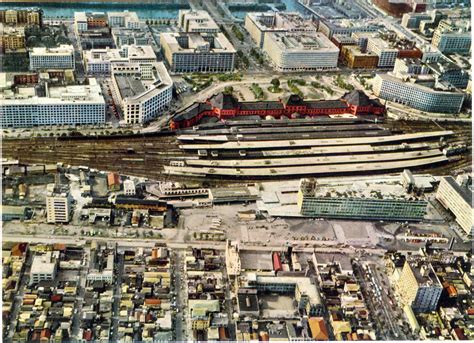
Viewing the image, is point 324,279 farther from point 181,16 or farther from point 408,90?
point 181,16

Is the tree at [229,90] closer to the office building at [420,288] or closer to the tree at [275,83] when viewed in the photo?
the tree at [275,83]

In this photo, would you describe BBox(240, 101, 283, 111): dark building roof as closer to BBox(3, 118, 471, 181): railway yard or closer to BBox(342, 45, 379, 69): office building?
BBox(3, 118, 471, 181): railway yard

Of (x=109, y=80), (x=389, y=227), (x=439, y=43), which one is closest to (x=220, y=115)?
(x=109, y=80)

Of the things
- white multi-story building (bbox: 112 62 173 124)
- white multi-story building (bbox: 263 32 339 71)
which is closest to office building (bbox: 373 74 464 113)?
white multi-story building (bbox: 263 32 339 71)

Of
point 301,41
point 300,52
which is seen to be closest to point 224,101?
point 300,52

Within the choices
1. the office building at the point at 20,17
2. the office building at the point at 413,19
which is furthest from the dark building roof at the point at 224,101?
the office building at the point at 413,19
